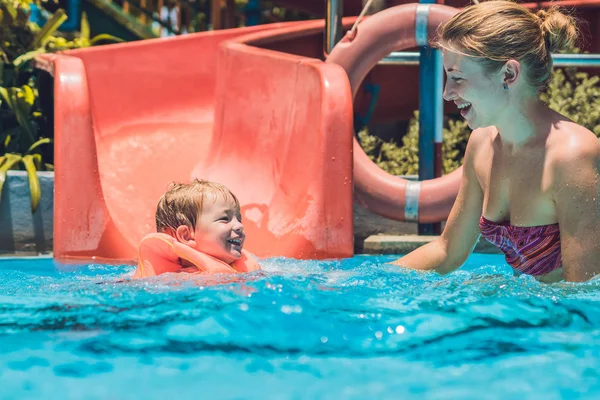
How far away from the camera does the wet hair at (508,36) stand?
3.09 metres

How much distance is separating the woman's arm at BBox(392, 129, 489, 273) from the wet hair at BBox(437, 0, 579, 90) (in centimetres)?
44

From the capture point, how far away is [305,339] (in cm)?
288

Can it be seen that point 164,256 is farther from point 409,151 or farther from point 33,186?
point 409,151

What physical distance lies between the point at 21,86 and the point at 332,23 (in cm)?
246

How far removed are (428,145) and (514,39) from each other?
322 centimetres

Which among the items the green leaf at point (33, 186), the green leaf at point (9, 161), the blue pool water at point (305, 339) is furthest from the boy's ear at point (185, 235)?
the green leaf at point (9, 161)

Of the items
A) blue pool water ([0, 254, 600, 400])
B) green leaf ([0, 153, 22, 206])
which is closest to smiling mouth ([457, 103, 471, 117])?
blue pool water ([0, 254, 600, 400])

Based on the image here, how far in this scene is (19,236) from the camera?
225 inches

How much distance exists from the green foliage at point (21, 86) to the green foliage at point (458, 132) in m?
2.41

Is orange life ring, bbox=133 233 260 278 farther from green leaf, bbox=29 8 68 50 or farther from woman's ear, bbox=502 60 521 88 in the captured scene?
green leaf, bbox=29 8 68 50

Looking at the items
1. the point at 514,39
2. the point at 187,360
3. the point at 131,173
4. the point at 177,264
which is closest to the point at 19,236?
the point at 131,173

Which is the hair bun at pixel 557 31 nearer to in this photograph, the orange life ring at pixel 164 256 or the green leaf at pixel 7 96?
the orange life ring at pixel 164 256

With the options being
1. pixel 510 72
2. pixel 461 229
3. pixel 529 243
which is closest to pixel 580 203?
pixel 529 243

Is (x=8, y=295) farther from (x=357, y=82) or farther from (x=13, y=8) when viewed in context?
(x=13, y=8)
